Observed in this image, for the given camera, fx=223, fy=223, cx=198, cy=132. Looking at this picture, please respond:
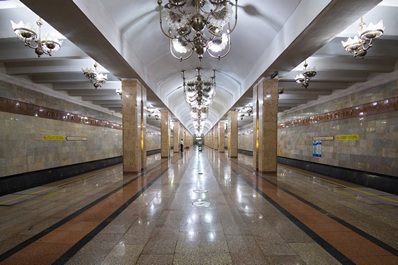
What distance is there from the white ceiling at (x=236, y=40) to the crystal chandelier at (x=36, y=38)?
16.1 inches

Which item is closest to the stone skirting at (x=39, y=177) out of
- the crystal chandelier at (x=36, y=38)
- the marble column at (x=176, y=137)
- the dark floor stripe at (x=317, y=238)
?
the crystal chandelier at (x=36, y=38)

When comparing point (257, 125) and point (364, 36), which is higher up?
point (364, 36)

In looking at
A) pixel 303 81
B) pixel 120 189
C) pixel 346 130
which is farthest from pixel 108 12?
pixel 346 130

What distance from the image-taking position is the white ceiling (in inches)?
165

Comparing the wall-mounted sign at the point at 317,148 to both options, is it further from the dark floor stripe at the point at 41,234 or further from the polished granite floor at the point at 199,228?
the dark floor stripe at the point at 41,234

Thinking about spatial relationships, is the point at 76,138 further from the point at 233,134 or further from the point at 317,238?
the point at 317,238

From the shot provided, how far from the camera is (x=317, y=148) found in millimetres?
10875

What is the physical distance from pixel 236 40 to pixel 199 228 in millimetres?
6204

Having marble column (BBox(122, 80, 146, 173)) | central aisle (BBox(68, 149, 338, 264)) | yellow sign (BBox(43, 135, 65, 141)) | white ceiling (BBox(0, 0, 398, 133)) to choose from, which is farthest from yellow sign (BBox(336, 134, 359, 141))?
yellow sign (BBox(43, 135, 65, 141))

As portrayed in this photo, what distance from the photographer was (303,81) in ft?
23.4

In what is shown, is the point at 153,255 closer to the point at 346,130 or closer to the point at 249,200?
the point at 249,200

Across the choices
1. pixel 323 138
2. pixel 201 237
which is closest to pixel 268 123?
pixel 323 138

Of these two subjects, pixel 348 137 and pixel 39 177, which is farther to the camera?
pixel 348 137

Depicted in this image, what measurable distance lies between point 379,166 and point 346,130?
6.74 ft
